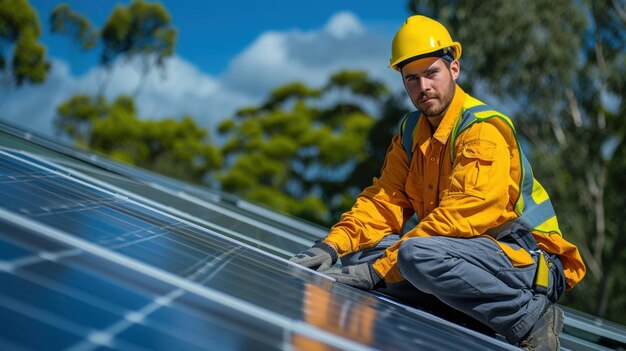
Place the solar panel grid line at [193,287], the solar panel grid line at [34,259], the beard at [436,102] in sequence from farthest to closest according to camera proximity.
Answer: the beard at [436,102] < the solar panel grid line at [193,287] < the solar panel grid line at [34,259]

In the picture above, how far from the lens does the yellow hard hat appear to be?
11.1ft

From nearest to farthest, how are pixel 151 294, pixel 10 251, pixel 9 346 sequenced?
pixel 9 346 → pixel 10 251 → pixel 151 294

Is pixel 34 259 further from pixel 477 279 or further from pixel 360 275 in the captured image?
pixel 360 275

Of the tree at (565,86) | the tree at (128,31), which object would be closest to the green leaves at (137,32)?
the tree at (128,31)

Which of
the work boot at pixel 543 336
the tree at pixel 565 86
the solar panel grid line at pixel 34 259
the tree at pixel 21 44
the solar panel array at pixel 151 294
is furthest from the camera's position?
the tree at pixel 21 44

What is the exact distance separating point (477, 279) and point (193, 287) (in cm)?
148

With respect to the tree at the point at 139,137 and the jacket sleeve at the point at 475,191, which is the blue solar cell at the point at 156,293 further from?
the tree at the point at 139,137

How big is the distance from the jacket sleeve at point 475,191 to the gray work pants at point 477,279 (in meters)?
0.07

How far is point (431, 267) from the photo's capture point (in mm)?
2928

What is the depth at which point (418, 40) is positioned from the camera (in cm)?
340

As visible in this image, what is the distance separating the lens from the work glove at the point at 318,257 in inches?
130

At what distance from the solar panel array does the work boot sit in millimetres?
326

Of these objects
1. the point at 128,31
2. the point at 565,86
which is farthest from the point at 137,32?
the point at 565,86

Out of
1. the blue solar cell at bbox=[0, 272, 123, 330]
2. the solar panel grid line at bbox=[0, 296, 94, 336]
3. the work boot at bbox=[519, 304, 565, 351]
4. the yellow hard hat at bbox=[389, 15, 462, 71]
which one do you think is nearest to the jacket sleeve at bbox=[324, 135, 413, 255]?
the yellow hard hat at bbox=[389, 15, 462, 71]
